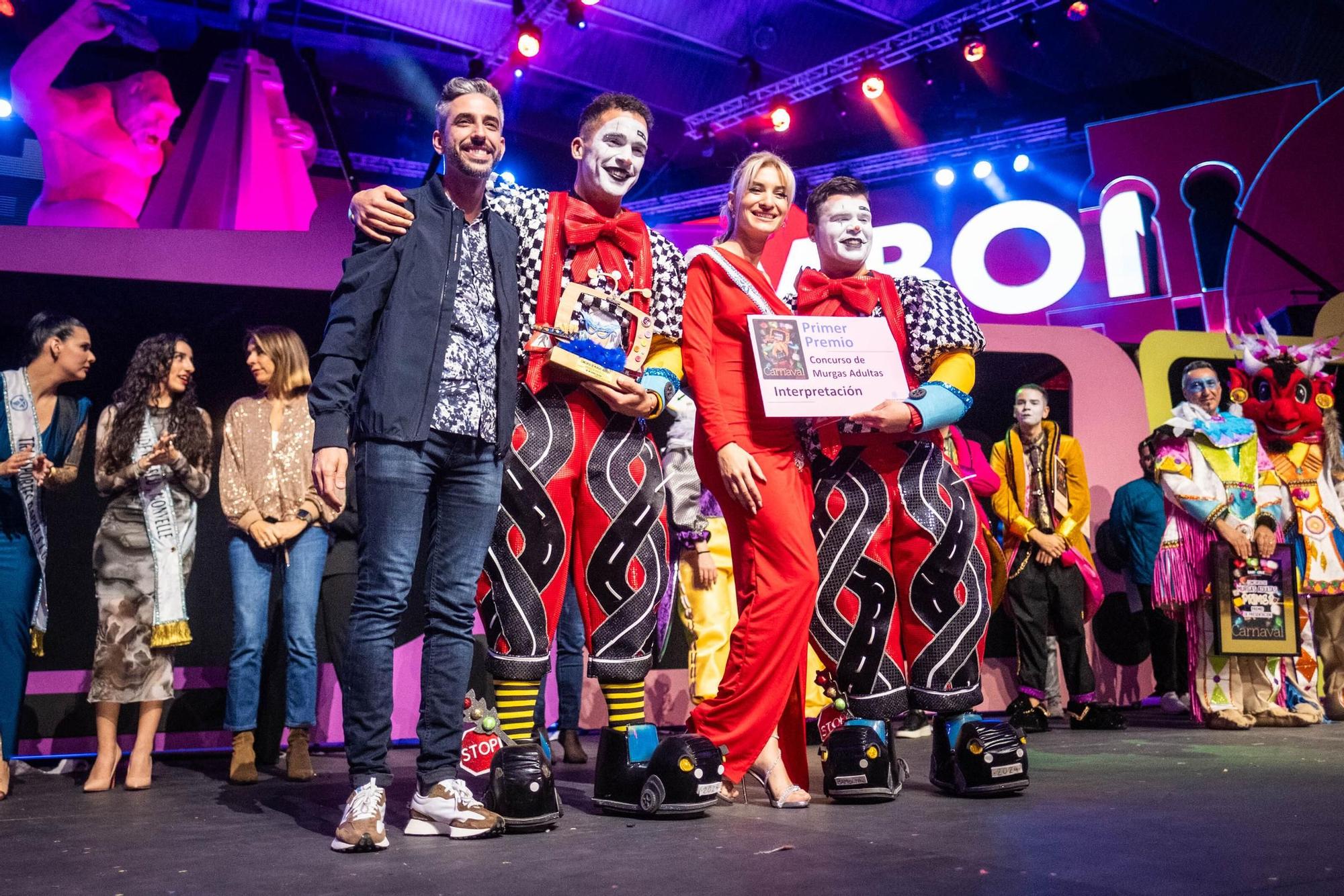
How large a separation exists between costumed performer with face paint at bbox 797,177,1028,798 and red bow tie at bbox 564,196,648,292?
63 centimetres

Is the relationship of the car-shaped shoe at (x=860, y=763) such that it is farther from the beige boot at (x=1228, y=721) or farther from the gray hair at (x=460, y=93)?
the beige boot at (x=1228, y=721)

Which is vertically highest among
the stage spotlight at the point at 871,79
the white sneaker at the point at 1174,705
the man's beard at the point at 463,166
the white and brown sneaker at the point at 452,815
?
the stage spotlight at the point at 871,79

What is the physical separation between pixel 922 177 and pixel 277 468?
11.8 metres

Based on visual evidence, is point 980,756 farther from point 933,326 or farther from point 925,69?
point 925,69

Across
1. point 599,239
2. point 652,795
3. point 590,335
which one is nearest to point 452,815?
point 652,795

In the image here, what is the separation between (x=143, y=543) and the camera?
154 inches

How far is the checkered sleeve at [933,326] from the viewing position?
126 inches

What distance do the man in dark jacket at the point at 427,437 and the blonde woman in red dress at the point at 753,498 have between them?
24.3 inches

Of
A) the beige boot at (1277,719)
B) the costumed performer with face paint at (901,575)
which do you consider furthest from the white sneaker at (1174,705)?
the costumed performer with face paint at (901,575)

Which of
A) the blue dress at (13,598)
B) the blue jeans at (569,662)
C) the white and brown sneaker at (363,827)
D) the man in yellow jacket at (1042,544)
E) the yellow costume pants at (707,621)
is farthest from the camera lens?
the man in yellow jacket at (1042,544)

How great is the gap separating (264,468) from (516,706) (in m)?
2.01

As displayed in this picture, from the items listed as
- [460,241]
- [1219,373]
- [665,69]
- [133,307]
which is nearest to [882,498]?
[460,241]

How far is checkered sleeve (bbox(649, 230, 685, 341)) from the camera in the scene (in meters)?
3.04

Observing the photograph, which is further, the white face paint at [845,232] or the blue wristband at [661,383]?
the white face paint at [845,232]
